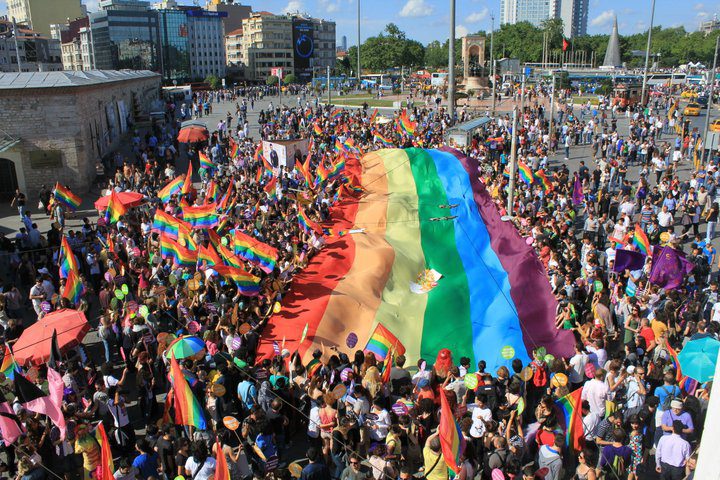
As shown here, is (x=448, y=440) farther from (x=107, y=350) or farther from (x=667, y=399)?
(x=107, y=350)

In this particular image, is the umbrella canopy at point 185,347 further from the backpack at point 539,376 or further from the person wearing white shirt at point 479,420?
the backpack at point 539,376

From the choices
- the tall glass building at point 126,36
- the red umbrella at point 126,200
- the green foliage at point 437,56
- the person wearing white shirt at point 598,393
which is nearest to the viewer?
the person wearing white shirt at point 598,393

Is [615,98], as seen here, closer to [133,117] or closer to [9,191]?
[133,117]

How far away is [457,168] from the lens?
1948 cm

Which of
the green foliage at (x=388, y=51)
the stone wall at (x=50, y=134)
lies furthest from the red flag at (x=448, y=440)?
the green foliage at (x=388, y=51)

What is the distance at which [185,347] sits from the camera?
884cm

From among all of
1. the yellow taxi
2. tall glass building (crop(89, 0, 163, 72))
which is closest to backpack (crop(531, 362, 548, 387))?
the yellow taxi

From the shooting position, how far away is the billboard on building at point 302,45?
4931 inches

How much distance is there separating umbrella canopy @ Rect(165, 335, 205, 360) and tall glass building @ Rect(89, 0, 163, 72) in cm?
11136

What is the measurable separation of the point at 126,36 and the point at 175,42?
29.4 feet

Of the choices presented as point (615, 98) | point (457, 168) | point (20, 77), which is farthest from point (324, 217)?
point (615, 98)

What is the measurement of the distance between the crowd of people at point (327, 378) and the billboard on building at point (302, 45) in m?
114

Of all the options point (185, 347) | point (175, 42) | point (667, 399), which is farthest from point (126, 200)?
point (175, 42)

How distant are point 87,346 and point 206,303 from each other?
2744 millimetres
